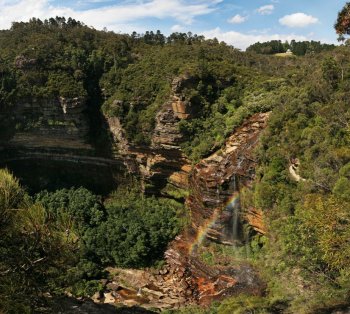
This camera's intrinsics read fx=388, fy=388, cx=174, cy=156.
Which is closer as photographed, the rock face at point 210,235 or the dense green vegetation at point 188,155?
the dense green vegetation at point 188,155

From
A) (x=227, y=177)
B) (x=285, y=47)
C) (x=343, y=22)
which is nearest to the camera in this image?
(x=343, y=22)

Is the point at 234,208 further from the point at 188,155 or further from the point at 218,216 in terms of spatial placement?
the point at 188,155

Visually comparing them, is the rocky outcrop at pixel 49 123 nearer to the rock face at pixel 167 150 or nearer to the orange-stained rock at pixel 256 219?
the rock face at pixel 167 150

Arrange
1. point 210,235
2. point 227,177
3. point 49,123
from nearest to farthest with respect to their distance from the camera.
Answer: point 227,177, point 210,235, point 49,123

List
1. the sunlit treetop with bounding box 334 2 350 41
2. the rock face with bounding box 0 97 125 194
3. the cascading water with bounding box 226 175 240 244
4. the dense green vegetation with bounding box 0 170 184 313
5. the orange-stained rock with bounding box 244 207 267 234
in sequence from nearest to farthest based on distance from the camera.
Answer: the dense green vegetation with bounding box 0 170 184 313
the sunlit treetop with bounding box 334 2 350 41
the orange-stained rock with bounding box 244 207 267 234
the cascading water with bounding box 226 175 240 244
the rock face with bounding box 0 97 125 194

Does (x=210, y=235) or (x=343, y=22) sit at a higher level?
(x=343, y=22)

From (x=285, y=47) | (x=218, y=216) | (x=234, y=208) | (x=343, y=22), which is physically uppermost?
(x=285, y=47)

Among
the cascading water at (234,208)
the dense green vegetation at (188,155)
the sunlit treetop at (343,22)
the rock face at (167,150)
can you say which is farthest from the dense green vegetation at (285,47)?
the sunlit treetop at (343,22)

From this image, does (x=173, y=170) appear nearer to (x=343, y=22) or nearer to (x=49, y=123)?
(x=49, y=123)

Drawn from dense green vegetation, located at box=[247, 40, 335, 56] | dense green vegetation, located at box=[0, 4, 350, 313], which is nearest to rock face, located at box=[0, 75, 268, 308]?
dense green vegetation, located at box=[0, 4, 350, 313]

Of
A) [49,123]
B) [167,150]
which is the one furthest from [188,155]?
[49,123]

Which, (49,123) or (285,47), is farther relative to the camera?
(285,47)

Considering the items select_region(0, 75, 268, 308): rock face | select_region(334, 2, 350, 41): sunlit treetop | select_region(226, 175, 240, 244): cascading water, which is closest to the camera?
select_region(334, 2, 350, 41): sunlit treetop

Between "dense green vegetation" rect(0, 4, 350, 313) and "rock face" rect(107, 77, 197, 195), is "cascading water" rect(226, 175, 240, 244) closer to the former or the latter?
"dense green vegetation" rect(0, 4, 350, 313)
